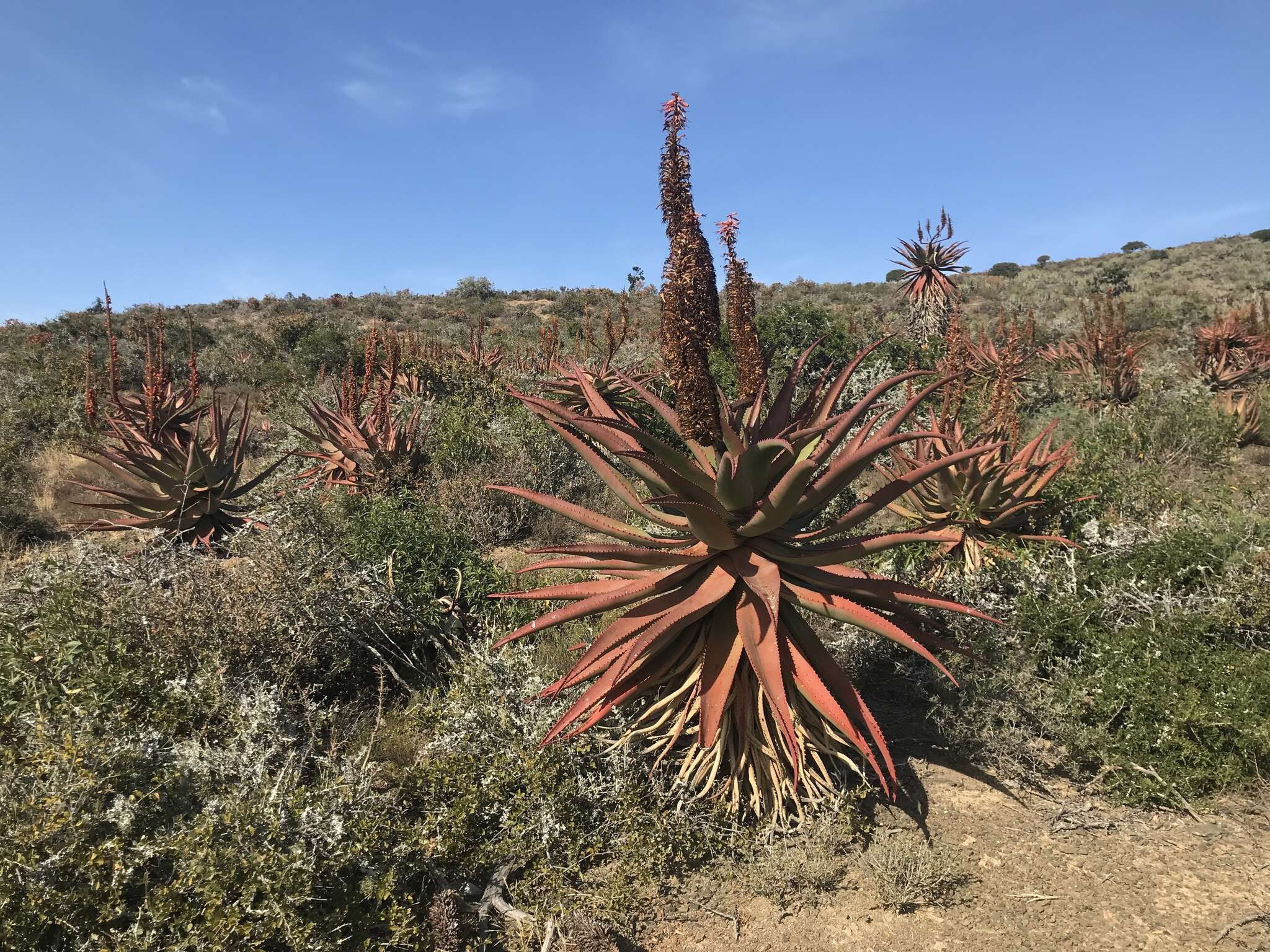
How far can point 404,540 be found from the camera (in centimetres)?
581

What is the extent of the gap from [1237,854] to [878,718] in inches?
68.6

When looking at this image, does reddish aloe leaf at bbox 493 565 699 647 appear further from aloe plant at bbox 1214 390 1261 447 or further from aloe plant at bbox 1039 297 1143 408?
aloe plant at bbox 1039 297 1143 408

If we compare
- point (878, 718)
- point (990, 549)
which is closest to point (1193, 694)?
point (878, 718)

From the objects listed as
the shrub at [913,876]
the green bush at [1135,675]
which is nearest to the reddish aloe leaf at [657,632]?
the shrub at [913,876]

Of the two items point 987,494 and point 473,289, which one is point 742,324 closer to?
point 987,494

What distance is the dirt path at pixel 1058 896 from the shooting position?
2766 millimetres

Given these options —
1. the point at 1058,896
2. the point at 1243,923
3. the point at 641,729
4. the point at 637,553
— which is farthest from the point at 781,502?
the point at 1243,923

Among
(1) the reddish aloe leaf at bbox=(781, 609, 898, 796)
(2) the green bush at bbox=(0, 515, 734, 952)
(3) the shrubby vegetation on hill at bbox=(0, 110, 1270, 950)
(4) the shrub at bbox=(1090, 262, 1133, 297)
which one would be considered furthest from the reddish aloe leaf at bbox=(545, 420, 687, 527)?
(4) the shrub at bbox=(1090, 262, 1133, 297)

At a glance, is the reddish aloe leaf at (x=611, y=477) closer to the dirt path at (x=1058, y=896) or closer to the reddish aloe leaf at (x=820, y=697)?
the reddish aloe leaf at (x=820, y=697)

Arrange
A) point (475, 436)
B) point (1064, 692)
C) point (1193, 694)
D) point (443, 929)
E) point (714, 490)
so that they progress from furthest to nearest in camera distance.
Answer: point (475, 436) → point (1064, 692) → point (1193, 694) → point (714, 490) → point (443, 929)

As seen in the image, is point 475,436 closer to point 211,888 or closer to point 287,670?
point 287,670

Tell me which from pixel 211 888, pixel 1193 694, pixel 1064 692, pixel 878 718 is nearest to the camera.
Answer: pixel 211 888

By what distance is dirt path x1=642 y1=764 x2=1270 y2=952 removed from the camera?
2766 millimetres

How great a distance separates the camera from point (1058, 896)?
9.68 feet
